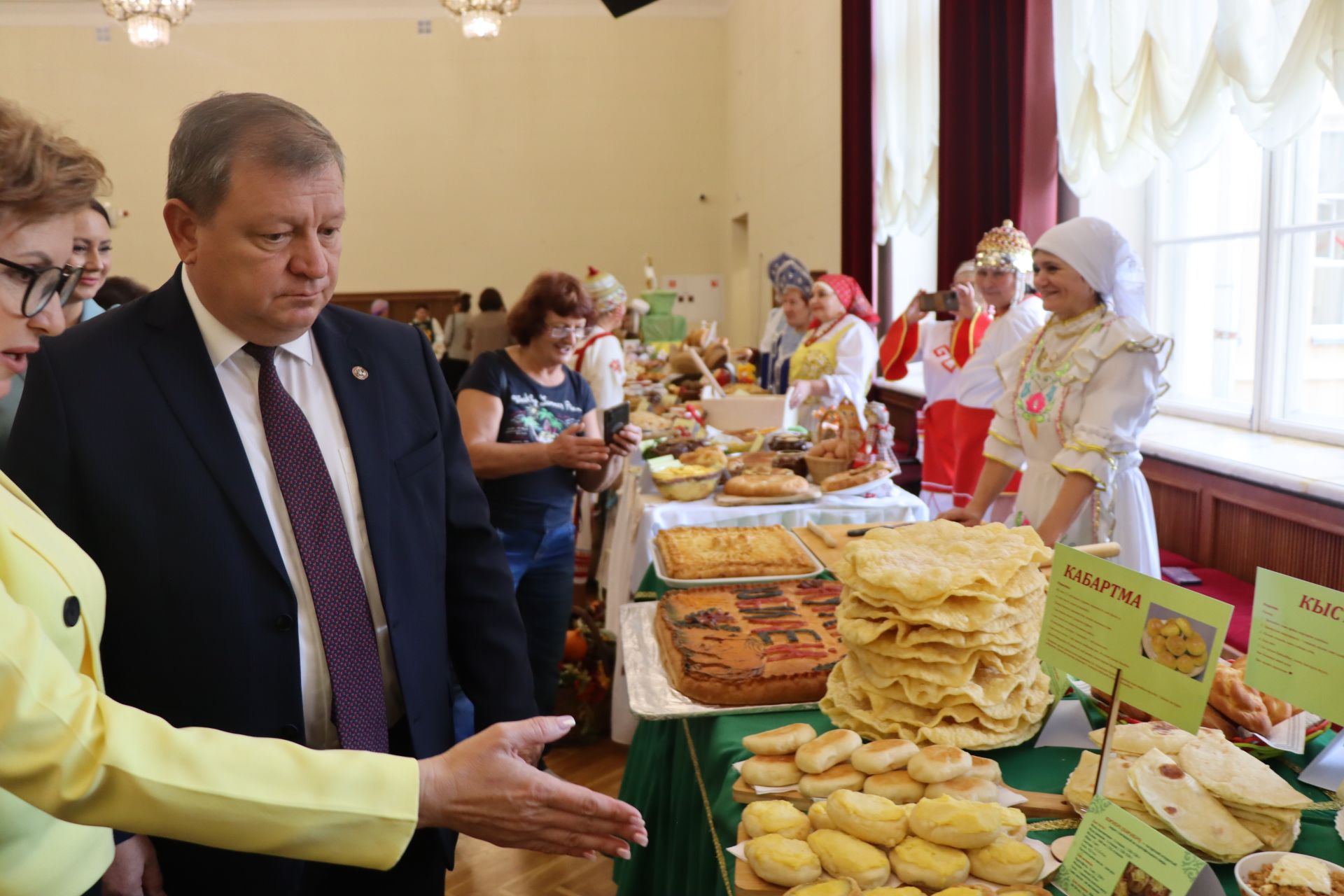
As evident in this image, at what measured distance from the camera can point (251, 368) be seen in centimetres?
132

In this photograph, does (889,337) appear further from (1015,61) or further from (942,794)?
(942,794)

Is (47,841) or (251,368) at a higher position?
(251,368)

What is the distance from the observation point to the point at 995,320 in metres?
4.27

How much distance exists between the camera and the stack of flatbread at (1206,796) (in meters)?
0.99

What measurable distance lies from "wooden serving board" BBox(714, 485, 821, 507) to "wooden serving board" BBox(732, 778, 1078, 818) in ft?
5.67

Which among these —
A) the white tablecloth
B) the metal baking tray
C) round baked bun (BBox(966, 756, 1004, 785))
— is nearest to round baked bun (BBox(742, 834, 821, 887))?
round baked bun (BBox(966, 756, 1004, 785))

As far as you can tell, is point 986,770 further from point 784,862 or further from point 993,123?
point 993,123

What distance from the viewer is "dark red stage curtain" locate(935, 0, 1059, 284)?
4.64 metres

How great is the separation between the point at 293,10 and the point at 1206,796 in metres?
14.3

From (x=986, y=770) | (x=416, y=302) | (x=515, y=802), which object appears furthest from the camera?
(x=416, y=302)

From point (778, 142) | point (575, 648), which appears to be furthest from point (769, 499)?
point (778, 142)

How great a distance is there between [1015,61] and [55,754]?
4.99 meters

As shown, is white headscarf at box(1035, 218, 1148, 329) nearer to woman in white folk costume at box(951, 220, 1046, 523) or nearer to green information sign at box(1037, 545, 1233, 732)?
woman in white folk costume at box(951, 220, 1046, 523)

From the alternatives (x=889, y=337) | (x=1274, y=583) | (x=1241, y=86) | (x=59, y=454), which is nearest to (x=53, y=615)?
(x=59, y=454)
